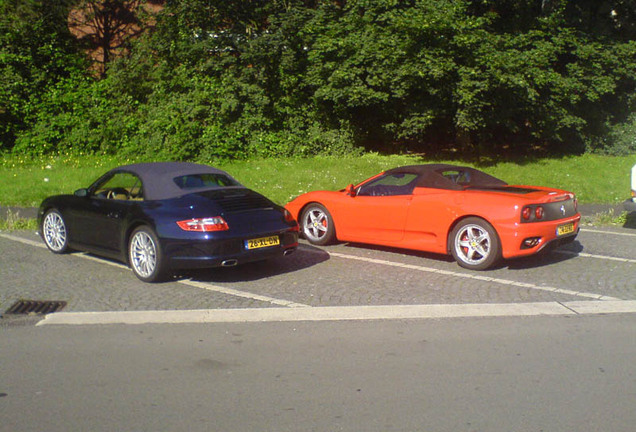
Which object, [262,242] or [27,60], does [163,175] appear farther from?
[27,60]

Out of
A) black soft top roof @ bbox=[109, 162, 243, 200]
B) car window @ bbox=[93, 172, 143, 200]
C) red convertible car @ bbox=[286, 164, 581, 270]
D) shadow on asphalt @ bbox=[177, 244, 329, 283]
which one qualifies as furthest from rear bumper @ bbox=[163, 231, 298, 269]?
red convertible car @ bbox=[286, 164, 581, 270]

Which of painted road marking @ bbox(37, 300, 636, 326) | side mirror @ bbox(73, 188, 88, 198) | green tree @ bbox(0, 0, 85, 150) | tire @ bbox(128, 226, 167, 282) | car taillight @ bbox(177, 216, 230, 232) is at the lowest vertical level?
painted road marking @ bbox(37, 300, 636, 326)

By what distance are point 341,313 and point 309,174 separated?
1057 cm

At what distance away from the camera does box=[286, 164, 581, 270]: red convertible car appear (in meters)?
7.90

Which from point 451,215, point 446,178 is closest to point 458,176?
point 446,178

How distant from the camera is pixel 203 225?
7.33m

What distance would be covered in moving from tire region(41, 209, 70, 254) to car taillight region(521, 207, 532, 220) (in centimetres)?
614

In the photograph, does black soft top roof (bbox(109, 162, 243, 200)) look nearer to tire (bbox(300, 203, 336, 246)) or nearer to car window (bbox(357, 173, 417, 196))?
tire (bbox(300, 203, 336, 246))

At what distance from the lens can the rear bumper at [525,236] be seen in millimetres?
7785

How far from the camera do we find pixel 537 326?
5.92 m

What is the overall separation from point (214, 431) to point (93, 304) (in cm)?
339

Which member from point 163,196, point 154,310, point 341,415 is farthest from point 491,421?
point 163,196

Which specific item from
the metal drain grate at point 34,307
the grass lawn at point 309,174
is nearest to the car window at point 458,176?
the metal drain grate at point 34,307

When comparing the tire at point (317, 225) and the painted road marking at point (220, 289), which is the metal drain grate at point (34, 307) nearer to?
the painted road marking at point (220, 289)
